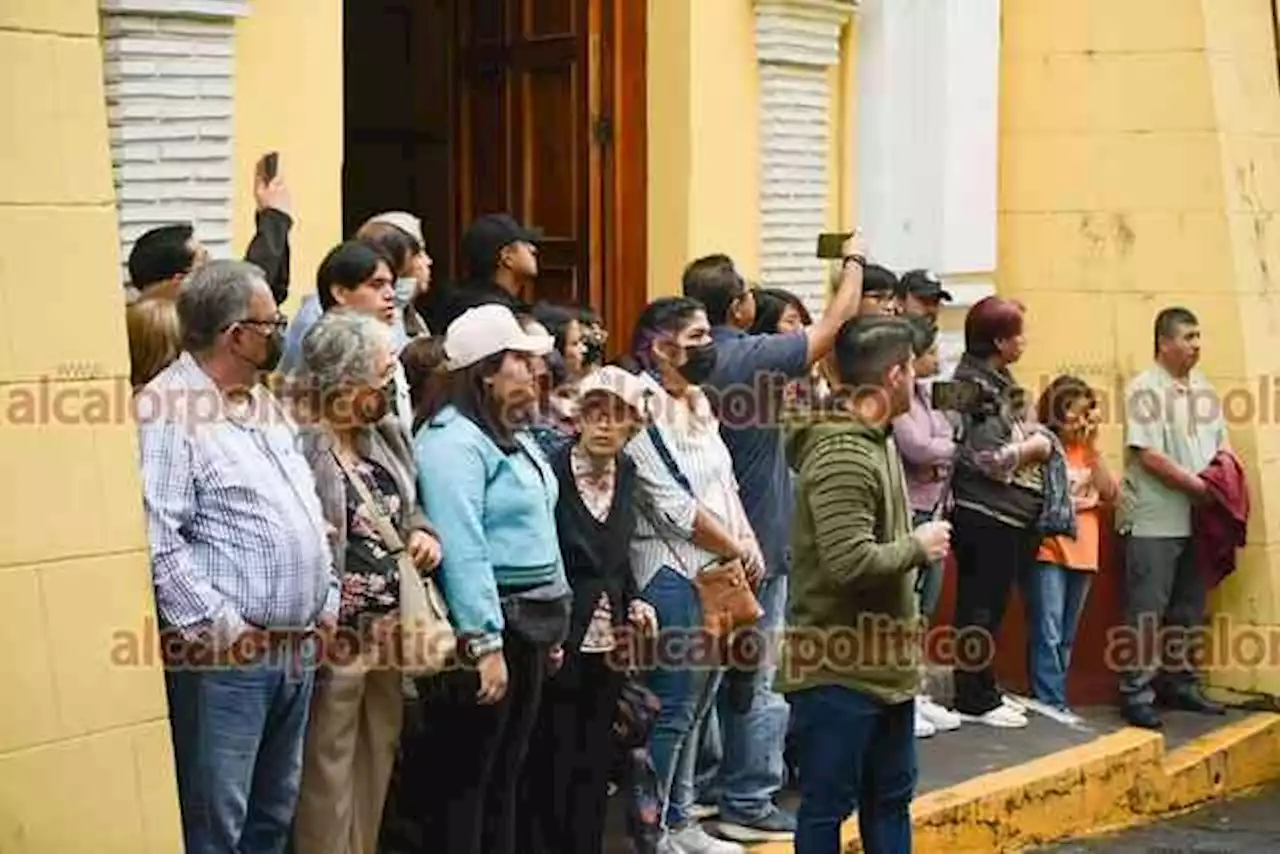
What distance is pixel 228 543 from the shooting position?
19.9 feet

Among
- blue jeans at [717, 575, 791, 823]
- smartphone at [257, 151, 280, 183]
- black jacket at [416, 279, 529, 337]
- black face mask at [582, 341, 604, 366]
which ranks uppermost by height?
smartphone at [257, 151, 280, 183]

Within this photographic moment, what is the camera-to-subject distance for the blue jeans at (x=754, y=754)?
819 centimetres

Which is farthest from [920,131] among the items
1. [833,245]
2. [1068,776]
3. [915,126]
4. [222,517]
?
[222,517]

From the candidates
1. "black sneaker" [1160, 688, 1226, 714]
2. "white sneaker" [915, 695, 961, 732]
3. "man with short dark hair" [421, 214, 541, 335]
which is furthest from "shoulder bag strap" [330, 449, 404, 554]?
"black sneaker" [1160, 688, 1226, 714]

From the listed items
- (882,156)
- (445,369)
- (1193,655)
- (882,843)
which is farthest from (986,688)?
(445,369)

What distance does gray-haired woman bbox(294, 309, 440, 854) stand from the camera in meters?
6.45

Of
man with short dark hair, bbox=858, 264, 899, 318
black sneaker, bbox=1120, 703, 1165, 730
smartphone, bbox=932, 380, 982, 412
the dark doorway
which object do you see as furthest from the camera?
black sneaker, bbox=1120, 703, 1165, 730

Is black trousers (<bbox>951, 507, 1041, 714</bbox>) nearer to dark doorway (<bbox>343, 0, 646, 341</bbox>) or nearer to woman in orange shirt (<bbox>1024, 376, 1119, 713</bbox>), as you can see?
woman in orange shirt (<bbox>1024, 376, 1119, 713</bbox>)

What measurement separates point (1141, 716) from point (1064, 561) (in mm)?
893

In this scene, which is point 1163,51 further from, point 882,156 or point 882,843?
point 882,843

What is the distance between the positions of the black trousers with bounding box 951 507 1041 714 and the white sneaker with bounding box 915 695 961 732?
0.56ft

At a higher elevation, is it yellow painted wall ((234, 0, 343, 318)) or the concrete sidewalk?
yellow painted wall ((234, 0, 343, 318))

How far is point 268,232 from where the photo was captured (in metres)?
7.50

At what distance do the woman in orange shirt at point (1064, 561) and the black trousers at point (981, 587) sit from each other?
0.49 ft
